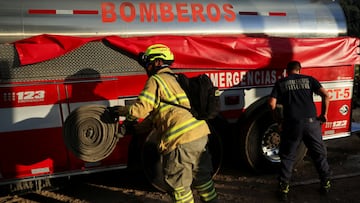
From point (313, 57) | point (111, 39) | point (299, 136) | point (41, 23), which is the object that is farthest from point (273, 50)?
point (41, 23)

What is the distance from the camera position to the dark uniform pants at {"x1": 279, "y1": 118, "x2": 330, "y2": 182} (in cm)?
416

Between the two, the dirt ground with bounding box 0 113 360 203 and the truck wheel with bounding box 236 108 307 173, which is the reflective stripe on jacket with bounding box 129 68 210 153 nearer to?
the dirt ground with bounding box 0 113 360 203

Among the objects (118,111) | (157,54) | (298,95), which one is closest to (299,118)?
(298,95)

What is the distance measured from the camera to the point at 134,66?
4223 mm

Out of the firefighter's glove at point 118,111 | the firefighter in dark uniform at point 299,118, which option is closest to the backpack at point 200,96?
the firefighter's glove at point 118,111

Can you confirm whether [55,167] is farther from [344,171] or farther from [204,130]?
A: [344,171]

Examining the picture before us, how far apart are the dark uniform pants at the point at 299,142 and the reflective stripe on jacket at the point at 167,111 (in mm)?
1563

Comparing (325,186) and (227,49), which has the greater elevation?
(227,49)

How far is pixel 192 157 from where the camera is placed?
10.3 ft

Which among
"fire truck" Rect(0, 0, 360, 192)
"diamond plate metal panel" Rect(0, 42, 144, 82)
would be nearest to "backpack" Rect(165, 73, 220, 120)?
"fire truck" Rect(0, 0, 360, 192)

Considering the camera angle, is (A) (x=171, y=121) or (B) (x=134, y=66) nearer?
(A) (x=171, y=121)

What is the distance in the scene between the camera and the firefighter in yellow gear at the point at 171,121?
3008mm

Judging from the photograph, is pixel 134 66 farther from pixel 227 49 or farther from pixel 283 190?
pixel 283 190

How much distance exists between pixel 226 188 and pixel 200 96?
6.36 feet
